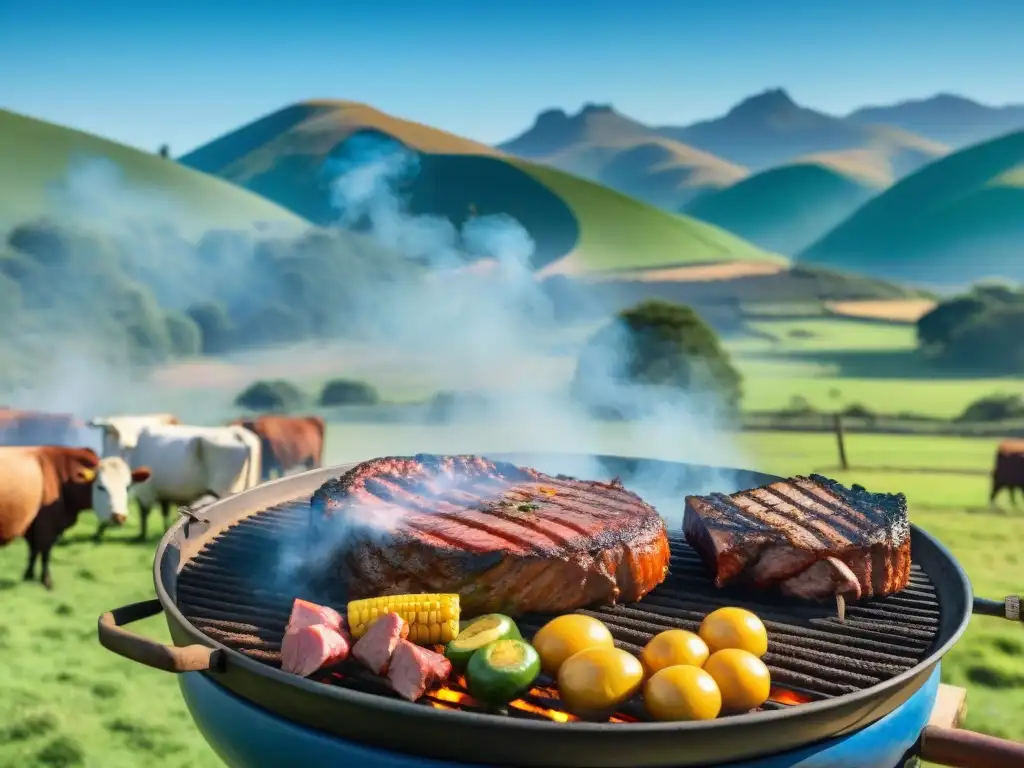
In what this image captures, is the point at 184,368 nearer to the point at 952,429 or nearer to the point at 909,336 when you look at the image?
the point at 952,429

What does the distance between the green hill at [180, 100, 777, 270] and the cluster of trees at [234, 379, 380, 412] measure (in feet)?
15.5

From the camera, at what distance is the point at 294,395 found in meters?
22.8

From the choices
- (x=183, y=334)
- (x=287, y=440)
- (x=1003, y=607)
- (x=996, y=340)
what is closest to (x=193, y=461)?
(x=287, y=440)

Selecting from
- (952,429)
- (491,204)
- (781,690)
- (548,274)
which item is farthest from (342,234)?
(781,690)

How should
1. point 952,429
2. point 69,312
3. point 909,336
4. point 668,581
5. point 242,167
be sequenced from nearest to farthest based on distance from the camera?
1. point 668,581
2. point 952,429
3. point 69,312
4. point 909,336
5. point 242,167

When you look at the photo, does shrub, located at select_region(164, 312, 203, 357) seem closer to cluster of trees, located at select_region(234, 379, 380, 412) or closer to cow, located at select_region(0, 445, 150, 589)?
cluster of trees, located at select_region(234, 379, 380, 412)

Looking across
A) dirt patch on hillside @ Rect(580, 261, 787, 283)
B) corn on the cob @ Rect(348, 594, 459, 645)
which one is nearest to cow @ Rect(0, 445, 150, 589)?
corn on the cob @ Rect(348, 594, 459, 645)

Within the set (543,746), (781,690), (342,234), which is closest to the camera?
(543,746)

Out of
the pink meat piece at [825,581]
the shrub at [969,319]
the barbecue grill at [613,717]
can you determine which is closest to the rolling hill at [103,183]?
the shrub at [969,319]

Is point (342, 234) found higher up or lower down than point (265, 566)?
higher up

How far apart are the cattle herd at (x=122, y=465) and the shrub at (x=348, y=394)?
1037 cm

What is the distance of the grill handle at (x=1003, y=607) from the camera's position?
4.12 m

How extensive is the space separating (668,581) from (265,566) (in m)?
2.45

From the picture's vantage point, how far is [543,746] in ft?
9.72
